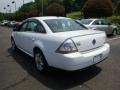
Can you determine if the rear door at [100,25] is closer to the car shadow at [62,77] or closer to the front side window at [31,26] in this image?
the front side window at [31,26]

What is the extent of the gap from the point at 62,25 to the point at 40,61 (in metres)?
1.17

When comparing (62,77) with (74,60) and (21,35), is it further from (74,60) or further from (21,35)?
(21,35)

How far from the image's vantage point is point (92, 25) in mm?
13227

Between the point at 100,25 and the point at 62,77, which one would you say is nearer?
the point at 62,77

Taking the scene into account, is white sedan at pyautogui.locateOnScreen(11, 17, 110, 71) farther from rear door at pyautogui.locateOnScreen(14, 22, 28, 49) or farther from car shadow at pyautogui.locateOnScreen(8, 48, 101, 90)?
rear door at pyautogui.locateOnScreen(14, 22, 28, 49)

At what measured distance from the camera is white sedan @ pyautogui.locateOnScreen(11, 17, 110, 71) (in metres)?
4.94

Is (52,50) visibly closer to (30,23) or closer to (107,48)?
(107,48)

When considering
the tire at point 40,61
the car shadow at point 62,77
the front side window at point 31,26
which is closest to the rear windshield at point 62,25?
the front side window at point 31,26


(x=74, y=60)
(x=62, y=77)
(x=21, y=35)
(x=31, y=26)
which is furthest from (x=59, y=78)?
(x=21, y=35)

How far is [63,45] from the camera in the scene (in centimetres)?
497

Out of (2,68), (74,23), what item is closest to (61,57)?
(74,23)

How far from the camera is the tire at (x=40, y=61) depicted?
18.5 feet

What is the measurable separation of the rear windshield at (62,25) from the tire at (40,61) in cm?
77

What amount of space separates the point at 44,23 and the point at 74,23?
→ 1006mm
